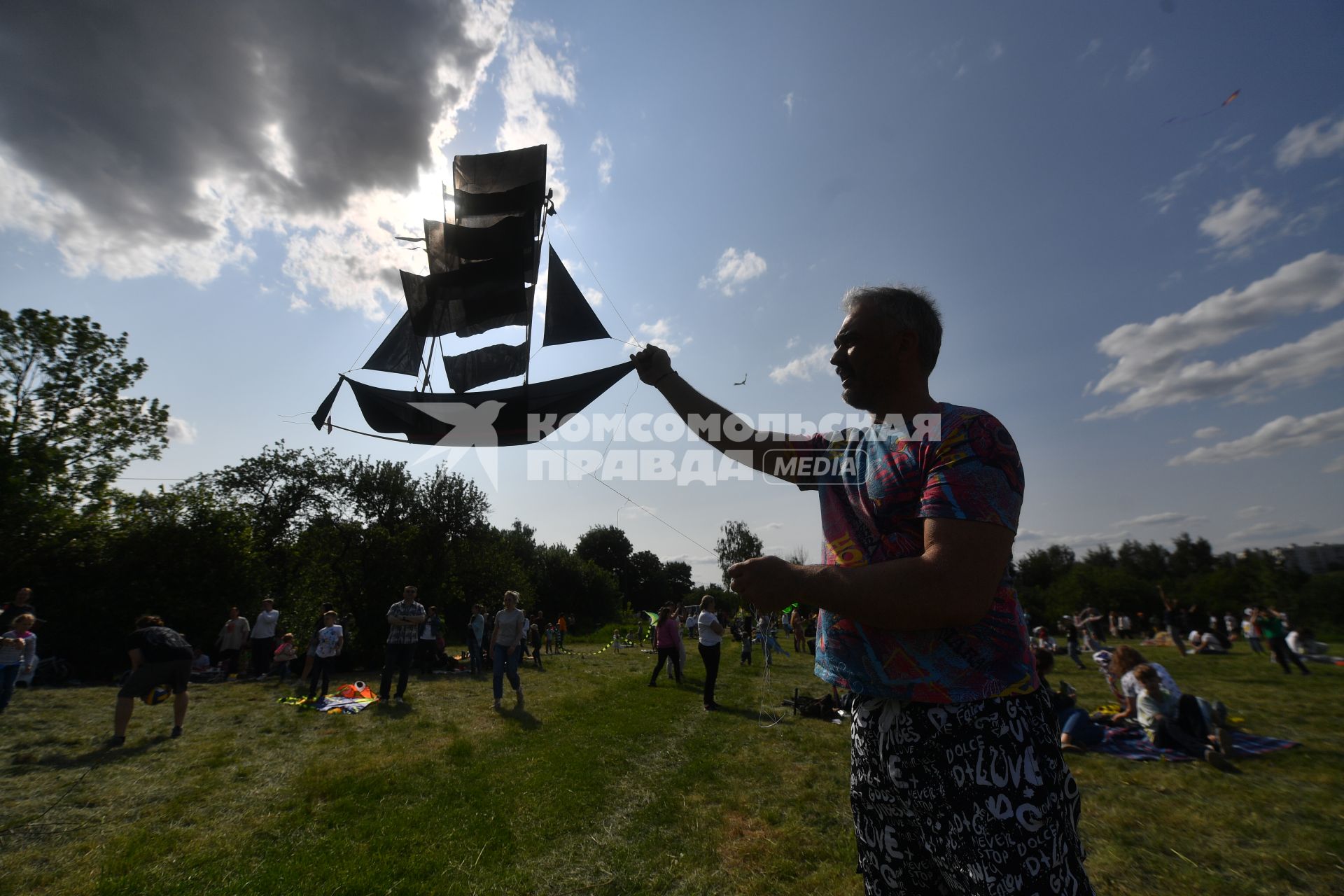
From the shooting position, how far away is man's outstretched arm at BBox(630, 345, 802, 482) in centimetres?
191

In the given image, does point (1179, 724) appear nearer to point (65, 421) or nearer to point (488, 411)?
point (488, 411)

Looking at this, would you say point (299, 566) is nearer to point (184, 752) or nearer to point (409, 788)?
point (184, 752)

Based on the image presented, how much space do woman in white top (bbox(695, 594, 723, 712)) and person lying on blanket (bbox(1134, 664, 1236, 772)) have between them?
605 centimetres

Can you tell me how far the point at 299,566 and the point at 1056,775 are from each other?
25.9 m

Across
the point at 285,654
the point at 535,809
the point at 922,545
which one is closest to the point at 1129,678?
the point at 535,809

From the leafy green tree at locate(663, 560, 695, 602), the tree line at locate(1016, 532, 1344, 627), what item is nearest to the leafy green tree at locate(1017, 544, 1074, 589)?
the tree line at locate(1016, 532, 1344, 627)

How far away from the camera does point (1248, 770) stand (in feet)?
20.2

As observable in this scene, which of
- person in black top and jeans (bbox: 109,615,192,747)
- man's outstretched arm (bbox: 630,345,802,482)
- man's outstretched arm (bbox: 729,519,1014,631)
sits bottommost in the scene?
person in black top and jeans (bbox: 109,615,192,747)

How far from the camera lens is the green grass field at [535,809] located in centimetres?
380

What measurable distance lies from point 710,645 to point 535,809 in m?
6.04

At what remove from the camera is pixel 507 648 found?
997 cm

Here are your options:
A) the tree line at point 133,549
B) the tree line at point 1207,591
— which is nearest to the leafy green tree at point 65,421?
the tree line at point 133,549

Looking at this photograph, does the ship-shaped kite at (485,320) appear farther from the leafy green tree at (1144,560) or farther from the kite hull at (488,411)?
the leafy green tree at (1144,560)

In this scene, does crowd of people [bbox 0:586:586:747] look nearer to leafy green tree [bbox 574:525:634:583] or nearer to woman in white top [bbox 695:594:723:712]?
woman in white top [bbox 695:594:723:712]
